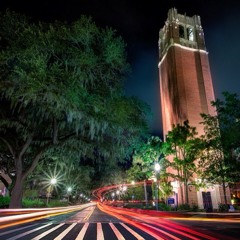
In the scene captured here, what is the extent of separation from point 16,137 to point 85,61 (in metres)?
10.2

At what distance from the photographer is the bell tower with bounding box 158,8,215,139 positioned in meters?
51.8

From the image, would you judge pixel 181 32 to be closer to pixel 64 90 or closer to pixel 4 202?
pixel 64 90

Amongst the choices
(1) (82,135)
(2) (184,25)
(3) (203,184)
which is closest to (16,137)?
(1) (82,135)

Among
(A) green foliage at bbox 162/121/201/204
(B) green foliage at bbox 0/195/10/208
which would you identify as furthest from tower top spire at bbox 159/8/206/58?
(B) green foliage at bbox 0/195/10/208

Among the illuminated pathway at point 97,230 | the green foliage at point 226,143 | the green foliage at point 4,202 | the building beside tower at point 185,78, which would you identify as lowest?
the illuminated pathway at point 97,230

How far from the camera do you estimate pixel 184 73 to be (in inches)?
2142

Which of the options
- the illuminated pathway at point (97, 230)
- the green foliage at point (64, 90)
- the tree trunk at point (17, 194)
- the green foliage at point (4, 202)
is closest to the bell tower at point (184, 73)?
the green foliage at point (64, 90)

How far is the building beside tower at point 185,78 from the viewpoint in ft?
164

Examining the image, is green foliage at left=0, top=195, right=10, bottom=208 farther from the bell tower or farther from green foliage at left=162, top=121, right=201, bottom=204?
the bell tower

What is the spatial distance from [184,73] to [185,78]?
1176 millimetres

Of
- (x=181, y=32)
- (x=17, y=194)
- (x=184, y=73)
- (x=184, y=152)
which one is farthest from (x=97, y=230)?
(x=181, y=32)

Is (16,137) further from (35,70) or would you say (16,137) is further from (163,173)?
(163,173)

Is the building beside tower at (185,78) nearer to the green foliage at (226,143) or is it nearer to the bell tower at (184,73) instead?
the bell tower at (184,73)

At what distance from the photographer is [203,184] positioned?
36.5 meters
